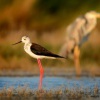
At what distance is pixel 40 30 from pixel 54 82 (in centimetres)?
1158

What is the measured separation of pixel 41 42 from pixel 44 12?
7997 mm

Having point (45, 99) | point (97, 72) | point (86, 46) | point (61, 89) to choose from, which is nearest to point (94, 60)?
point (86, 46)

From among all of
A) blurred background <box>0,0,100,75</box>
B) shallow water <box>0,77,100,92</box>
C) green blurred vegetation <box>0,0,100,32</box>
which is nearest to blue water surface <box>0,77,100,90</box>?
shallow water <box>0,77,100,92</box>

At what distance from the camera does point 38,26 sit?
2523 cm

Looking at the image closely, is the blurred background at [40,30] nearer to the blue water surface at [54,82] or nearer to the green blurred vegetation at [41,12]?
the green blurred vegetation at [41,12]

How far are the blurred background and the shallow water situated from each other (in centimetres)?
176

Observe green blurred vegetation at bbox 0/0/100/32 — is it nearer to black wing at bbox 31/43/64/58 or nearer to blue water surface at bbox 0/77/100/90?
blue water surface at bbox 0/77/100/90

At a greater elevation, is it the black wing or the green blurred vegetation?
the green blurred vegetation

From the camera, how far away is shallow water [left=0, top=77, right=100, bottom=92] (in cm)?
1225

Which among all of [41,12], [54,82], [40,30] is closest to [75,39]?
[54,82]

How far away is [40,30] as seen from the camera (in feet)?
81.1

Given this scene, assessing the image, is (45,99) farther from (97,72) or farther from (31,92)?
(97,72)

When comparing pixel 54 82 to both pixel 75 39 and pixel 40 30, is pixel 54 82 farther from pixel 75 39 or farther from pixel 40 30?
pixel 40 30

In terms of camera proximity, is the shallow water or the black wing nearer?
the shallow water
